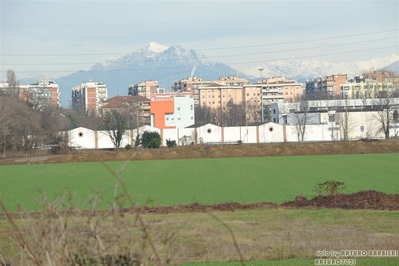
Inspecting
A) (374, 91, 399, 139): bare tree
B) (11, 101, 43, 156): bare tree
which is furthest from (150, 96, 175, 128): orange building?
(374, 91, 399, 139): bare tree

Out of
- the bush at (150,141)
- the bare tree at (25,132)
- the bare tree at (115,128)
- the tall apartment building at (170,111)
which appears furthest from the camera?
the tall apartment building at (170,111)

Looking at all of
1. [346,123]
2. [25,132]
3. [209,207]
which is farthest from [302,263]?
[346,123]

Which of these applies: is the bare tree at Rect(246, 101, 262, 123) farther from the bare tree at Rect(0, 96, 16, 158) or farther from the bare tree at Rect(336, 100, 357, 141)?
the bare tree at Rect(0, 96, 16, 158)

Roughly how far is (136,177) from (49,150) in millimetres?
34048

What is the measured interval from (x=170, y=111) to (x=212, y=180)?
212 ft

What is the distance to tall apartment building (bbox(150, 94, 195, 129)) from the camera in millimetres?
100125

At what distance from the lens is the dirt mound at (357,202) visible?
22719 mm

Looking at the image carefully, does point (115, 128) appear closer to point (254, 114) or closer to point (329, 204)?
point (329, 204)

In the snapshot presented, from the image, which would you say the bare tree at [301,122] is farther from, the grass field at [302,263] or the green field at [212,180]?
the grass field at [302,263]

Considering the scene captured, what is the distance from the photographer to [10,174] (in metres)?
45.9

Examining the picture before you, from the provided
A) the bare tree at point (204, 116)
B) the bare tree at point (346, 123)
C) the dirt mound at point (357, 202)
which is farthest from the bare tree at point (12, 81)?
the dirt mound at point (357, 202)

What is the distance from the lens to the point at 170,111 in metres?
102

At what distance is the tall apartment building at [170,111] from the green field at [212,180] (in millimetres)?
46563

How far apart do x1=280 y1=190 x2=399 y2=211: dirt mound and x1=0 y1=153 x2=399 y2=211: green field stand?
2.73m
